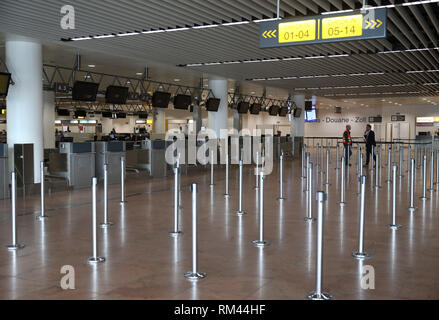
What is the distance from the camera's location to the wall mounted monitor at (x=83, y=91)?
15.4 m

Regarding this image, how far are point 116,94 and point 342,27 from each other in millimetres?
11408

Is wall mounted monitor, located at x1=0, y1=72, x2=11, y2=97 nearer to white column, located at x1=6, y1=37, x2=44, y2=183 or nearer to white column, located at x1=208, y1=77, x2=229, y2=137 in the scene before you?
white column, located at x1=6, y1=37, x2=44, y2=183

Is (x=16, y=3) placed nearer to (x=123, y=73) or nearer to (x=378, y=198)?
(x=378, y=198)

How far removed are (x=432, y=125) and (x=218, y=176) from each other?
103 ft

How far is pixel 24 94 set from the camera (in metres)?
12.0

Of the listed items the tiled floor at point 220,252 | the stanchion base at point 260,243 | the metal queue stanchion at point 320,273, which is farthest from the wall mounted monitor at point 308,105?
the metal queue stanchion at point 320,273

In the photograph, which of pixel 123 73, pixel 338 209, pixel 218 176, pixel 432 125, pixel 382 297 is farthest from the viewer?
pixel 432 125

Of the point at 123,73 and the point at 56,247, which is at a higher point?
the point at 123,73

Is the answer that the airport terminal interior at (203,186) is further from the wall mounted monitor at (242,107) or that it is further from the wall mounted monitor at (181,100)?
the wall mounted monitor at (242,107)

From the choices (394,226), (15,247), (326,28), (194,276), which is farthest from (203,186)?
(194,276)

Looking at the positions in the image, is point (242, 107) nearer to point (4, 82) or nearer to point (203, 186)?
point (203, 186)

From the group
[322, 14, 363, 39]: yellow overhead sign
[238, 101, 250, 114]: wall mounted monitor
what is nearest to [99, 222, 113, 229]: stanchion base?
[322, 14, 363, 39]: yellow overhead sign

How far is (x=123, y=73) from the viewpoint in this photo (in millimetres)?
19516
